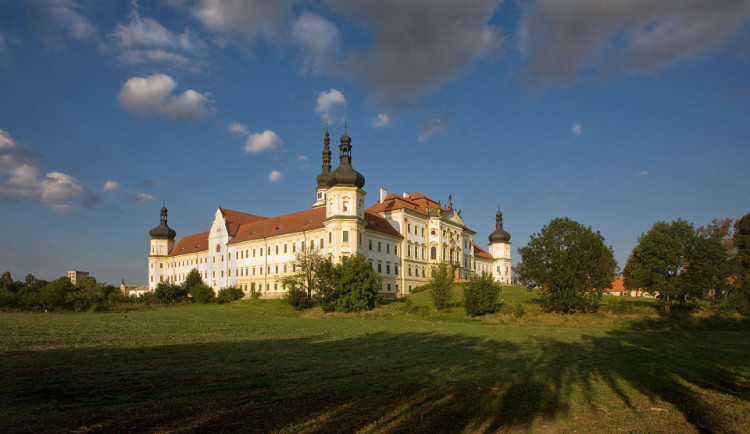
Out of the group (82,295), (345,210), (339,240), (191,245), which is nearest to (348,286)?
(339,240)

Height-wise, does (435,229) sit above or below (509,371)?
above

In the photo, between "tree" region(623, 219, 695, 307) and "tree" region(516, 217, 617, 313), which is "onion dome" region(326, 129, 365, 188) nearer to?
"tree" region(516, 217, 617, 313)

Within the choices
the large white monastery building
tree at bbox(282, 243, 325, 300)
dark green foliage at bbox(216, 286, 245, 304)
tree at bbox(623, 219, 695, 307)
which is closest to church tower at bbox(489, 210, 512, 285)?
the large white monastery building

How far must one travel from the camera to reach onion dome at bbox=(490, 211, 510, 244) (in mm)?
98875

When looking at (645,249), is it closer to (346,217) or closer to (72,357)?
(346,217)

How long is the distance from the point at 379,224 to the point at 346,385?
53626 millimetres

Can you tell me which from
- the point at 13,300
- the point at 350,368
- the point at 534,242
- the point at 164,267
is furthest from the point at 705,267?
the point at 164,267

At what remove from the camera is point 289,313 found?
46.4 m

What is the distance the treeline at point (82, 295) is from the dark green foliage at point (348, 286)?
24898 mm

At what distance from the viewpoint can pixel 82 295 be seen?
54500 millimetres

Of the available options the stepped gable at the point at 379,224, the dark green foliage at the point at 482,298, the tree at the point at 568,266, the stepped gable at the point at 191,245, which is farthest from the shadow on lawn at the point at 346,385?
the stepped gable at the point at 191,245

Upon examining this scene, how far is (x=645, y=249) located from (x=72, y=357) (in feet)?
130

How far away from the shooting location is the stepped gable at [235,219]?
7862 centimetres

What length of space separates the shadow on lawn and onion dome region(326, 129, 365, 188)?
39.1 meters
